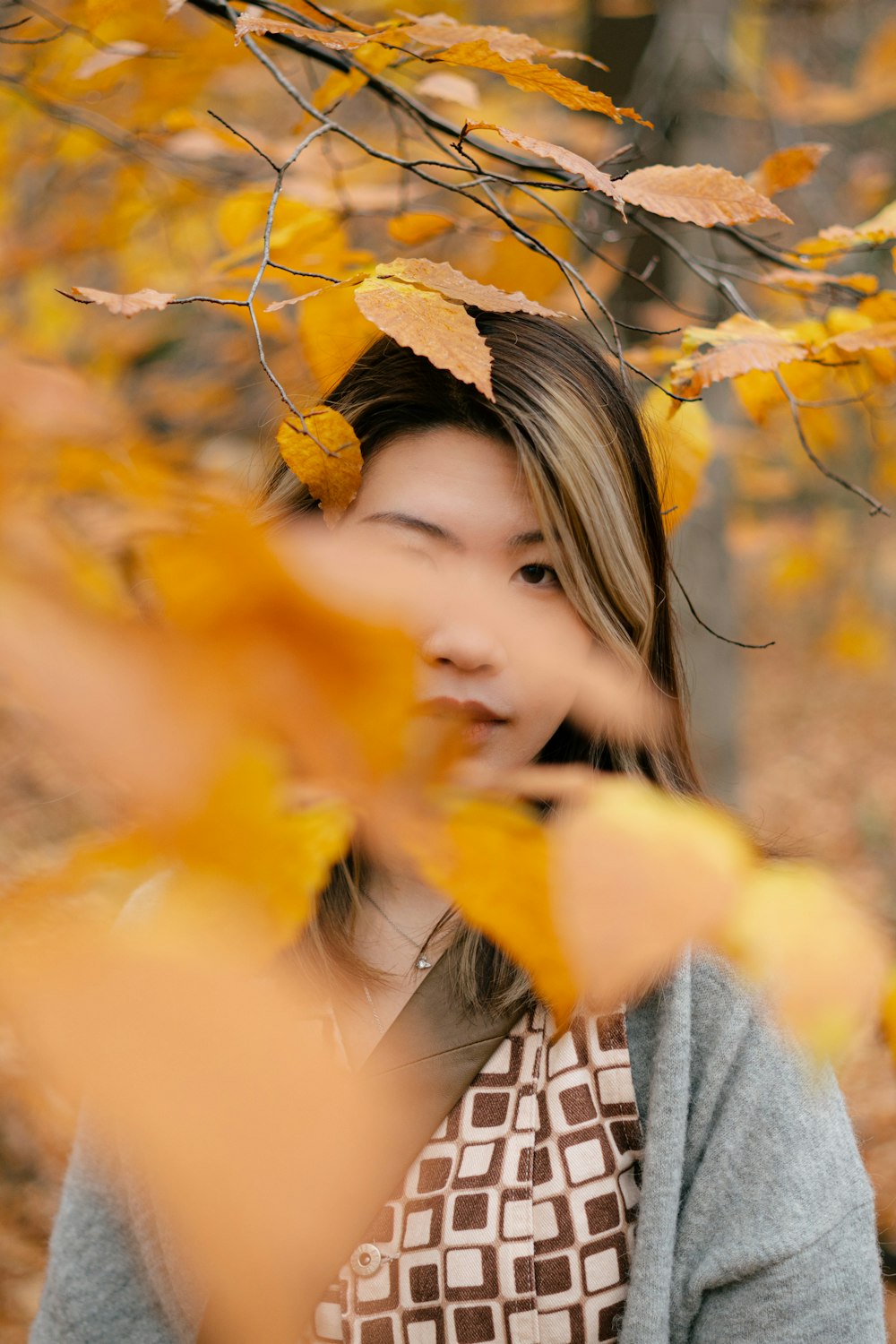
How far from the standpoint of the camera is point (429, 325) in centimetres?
76

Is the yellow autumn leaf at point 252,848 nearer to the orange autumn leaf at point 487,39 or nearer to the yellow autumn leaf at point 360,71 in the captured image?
the orange autumn leaf at point 487,39

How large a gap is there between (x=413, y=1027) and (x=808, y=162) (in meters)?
1.11

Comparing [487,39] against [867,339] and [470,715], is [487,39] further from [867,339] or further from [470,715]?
[470,715]

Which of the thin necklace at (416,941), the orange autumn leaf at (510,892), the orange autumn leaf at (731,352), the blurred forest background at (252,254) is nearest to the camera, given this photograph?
the orange autumn leaf at (510,892)

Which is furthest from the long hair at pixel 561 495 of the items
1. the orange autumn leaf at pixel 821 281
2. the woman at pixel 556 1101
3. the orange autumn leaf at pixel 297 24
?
the orange autumn leaf at pixel 297 24

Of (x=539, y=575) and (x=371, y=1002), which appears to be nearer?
(x=539, y=575)

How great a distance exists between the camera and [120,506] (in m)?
1.62

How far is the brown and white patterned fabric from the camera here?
1.04 m

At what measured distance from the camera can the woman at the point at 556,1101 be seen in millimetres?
1021

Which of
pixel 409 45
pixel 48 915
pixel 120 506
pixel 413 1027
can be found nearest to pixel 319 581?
pixel 48 915

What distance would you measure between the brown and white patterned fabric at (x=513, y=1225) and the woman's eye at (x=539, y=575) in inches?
21.4

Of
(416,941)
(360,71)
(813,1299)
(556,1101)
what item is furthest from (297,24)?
(813,1299)

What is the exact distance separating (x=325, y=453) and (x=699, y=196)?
0.42 meters

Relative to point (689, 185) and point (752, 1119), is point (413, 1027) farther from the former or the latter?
point (689, 185)
